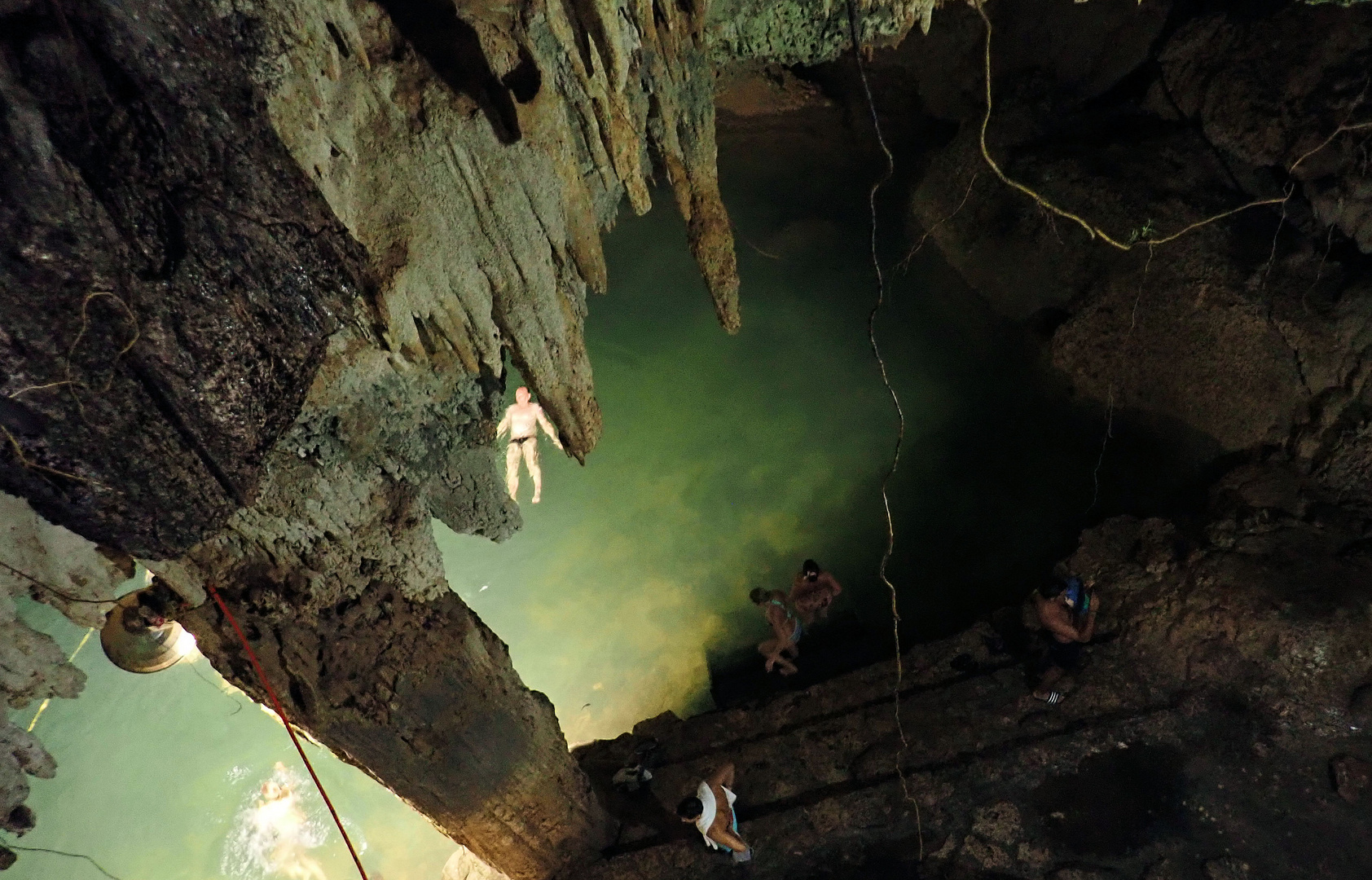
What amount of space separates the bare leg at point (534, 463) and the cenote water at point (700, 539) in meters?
0.27

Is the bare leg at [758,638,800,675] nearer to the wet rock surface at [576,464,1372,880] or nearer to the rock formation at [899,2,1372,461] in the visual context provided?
the wet rock surface at [576,464,1372,880]

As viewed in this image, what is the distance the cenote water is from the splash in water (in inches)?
0.7

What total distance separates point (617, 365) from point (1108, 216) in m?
4.74

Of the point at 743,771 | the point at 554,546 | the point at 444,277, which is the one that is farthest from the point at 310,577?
the point at 554,546

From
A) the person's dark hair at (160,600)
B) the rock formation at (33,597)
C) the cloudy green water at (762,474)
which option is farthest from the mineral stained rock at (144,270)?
the cloudy green water at (762,474)

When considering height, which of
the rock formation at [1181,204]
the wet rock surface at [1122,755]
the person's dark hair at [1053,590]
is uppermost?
the rock formation at [1181,204]

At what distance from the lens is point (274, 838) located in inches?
275

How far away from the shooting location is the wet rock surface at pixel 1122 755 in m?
4.23

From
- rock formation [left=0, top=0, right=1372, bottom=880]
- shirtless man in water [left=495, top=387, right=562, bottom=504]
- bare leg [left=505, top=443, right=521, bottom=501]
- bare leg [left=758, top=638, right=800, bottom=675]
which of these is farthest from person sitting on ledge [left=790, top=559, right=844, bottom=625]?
bare leg [left=505, top=443, right=521, bottom=501]

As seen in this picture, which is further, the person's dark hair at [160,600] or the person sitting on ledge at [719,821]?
the person sitting on ledge at [719,821]

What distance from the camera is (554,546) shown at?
7.48 metres

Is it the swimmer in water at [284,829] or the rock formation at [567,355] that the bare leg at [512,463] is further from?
the swimmer in water at [284,829]

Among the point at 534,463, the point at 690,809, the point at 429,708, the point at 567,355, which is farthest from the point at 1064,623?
the point at 534,463

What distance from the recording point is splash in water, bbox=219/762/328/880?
6.90 metres
